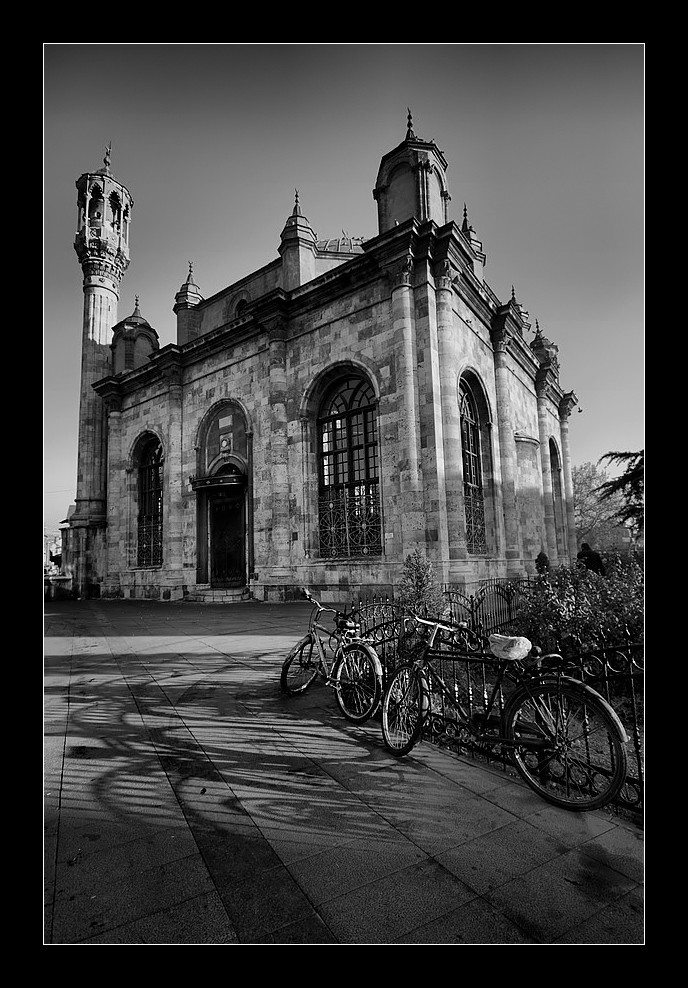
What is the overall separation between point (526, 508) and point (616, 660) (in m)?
15.9

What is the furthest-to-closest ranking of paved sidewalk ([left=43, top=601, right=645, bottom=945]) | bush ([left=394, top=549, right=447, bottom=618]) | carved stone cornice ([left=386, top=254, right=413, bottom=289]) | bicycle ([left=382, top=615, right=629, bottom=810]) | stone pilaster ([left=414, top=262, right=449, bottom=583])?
carved stone cornice ([left=386, top=254, right=413, bottom=289])
stone pilaster ([left=414, top=262, right=449, bottom=583])
bush ([left=394, top=549, right=447, bottom=618])
bicycle ([left=382, top=615, right=629, bottom=810])
paved sidewalk ([left=43, top=601, right=645, bottom=945])

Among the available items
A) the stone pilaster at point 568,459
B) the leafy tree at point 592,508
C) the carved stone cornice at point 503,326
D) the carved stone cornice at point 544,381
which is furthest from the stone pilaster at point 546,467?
the leafy tree at point 592,508

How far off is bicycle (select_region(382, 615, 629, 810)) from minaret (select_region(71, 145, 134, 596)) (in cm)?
2237

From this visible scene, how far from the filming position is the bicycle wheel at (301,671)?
5.68 metres

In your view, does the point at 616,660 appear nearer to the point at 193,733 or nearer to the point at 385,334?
the point at 193,733

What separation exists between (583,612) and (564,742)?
3.32 m

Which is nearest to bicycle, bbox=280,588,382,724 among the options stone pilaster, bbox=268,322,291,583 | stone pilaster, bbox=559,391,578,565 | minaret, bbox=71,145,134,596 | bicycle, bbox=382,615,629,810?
bicycle, bbox=382,615,629,810

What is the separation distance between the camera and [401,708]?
4.25m

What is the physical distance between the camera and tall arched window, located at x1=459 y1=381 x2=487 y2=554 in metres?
15.9

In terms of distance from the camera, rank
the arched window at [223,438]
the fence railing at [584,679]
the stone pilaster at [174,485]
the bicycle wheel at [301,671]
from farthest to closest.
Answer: the stone pilaster at [174,485] → the arched window at [223,438] → the bicycle wheel at [301,671] → the fence railing at [584,679]

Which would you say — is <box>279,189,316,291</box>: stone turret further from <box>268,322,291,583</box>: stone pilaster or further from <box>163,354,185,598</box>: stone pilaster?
<box>163,354,185,598</box>: stone pilaster

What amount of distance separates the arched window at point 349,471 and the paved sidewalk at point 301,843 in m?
9.61

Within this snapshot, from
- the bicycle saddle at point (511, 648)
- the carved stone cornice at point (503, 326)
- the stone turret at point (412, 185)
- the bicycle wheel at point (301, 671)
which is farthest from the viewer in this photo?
the carved stone cornice at point (503, 326)

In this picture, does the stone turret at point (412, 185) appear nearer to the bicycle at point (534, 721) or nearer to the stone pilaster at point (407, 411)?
the stone pilaster at point (407, 411)
